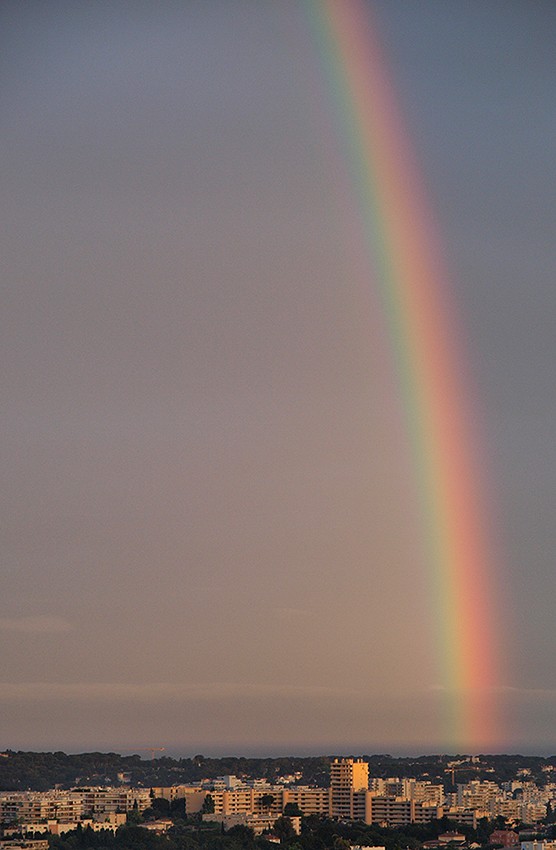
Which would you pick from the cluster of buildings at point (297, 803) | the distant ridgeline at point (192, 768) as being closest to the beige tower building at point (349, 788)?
the cluster of buildings at point (297, 803)

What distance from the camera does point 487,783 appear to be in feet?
133

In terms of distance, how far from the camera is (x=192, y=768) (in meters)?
45.6

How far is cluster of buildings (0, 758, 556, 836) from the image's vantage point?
99.3 ft

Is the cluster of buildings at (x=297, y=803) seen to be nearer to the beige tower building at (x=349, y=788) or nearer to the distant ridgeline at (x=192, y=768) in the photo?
the beige tower building at (x=349, y=788)

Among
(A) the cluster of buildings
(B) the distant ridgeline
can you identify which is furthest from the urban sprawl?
(B) the distant ridgeline

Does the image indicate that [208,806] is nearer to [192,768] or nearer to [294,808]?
[294,808]

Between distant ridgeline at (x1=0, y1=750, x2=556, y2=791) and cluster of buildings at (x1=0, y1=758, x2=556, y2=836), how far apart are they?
5.23m

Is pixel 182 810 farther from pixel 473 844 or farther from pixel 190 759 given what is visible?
pixel 190 759

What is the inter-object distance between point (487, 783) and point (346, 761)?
4246 millimetres

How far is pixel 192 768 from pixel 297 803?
12.2 meters

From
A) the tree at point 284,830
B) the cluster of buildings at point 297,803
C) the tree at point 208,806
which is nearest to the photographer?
the tree at point 284,830

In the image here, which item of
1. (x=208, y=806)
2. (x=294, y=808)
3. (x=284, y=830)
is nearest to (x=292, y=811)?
(x=294, y=808)

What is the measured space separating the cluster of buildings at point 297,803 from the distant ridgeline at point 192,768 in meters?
5.23

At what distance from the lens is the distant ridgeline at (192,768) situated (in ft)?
138
